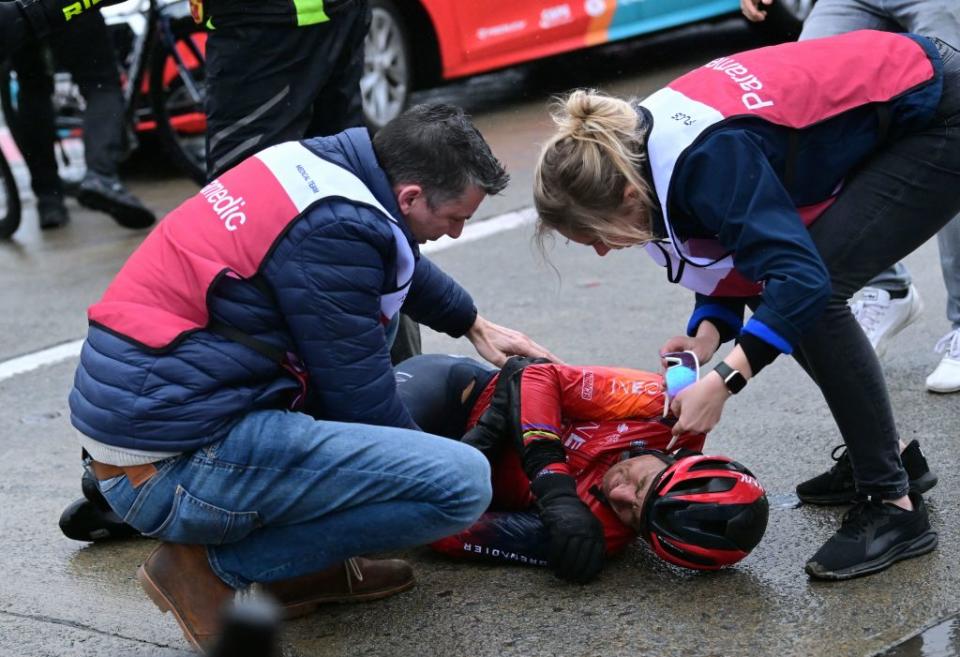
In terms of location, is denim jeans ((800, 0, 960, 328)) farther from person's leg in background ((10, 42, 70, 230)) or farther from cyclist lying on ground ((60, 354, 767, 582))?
person's leg in background ((10, 42, 70, 230))

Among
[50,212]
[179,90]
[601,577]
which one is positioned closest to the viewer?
[601,577]

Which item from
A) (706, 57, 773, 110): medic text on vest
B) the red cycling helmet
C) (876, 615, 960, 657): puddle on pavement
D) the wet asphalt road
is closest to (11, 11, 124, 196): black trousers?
the wet asphalt road

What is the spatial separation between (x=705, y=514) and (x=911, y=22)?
1.81 meters

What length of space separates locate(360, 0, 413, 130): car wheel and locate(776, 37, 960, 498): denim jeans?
16.5 ft

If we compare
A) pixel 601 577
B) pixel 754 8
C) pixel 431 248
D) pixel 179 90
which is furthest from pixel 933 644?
pixel 179 90

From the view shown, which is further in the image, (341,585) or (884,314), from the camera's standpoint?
(884,314)

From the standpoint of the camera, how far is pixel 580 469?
3514 millimetres

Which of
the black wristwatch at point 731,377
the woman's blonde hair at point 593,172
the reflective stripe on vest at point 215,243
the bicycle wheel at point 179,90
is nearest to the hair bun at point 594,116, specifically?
the woman's blonde hair at point 593,172

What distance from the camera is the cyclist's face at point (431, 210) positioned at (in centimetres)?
298

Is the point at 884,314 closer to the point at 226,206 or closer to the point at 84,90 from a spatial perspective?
the point at 226,206

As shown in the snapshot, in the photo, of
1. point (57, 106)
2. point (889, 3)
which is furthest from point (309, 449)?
point (57, 106)

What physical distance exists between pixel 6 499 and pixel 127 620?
916 mm

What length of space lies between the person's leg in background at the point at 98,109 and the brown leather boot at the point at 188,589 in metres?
3.95

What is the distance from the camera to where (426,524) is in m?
2.98
